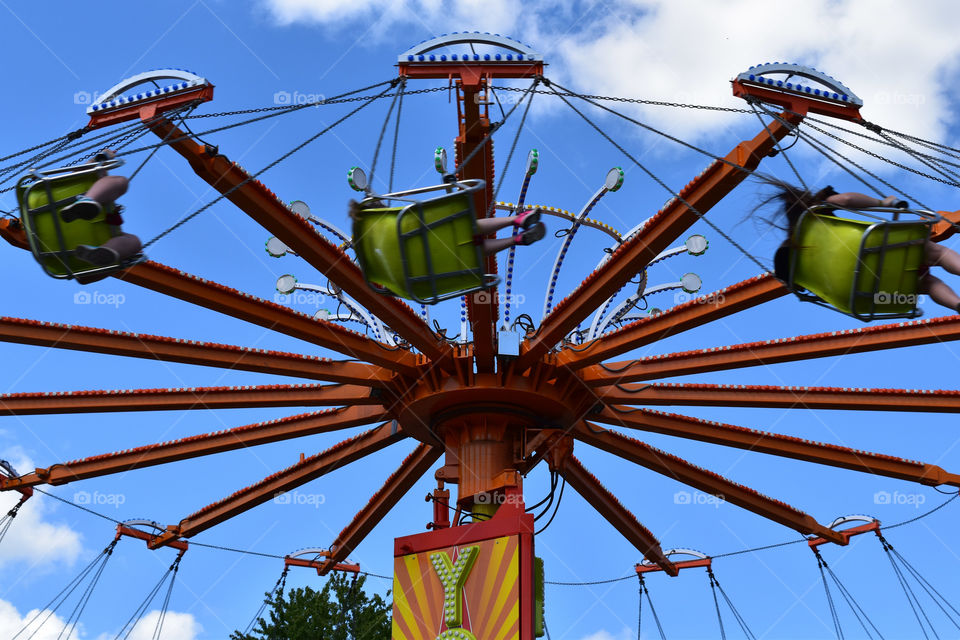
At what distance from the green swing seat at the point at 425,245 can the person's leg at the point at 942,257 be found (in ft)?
13.2

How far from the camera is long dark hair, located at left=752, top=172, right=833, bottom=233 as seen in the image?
10805 millimetres

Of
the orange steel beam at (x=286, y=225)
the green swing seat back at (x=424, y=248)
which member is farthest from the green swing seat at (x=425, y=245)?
the orange steel beam at (x=286, y=225)

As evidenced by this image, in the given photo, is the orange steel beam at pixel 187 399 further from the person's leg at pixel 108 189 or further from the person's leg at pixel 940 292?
the person's leg at pixel 940 292

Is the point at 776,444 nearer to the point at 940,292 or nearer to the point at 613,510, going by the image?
the point at 613,510

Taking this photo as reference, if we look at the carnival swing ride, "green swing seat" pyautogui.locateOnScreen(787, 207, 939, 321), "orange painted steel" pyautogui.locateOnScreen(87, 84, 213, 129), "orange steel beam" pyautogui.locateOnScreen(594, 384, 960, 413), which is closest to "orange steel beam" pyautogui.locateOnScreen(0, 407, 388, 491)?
the carnival swing ride

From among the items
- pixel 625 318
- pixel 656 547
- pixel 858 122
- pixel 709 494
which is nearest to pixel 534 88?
pixel 858 122

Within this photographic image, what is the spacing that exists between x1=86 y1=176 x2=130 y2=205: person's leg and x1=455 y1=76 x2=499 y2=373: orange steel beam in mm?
3563

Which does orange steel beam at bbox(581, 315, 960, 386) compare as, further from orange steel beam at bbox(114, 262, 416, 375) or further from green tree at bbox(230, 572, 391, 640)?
green tree at bbox(230, 572, 391, 640)

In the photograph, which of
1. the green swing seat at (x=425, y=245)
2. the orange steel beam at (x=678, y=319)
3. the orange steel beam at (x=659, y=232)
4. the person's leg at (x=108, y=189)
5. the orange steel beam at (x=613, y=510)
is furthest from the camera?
the orange steel beam at (x=613, y=510)

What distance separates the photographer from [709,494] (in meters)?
17.9

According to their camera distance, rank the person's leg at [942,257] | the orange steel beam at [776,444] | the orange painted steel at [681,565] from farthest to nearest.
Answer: the orange painted steel at [681,565] → the orange steel beam at [776,444] → the person's leg at [942,257]

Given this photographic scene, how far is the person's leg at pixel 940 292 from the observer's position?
413 inches

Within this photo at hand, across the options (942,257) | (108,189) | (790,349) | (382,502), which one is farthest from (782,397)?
(108,189)

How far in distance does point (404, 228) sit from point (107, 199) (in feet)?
9.40
